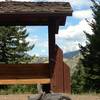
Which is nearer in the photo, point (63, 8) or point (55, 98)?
point (55, 98)

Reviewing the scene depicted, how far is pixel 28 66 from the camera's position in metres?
14.7

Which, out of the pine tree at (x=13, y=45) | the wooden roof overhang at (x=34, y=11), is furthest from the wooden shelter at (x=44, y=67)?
the pine tree at (x=13, y=45)

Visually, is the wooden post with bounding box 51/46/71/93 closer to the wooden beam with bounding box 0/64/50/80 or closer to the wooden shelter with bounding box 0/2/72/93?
the wooden shelter with bounding box 0/2/72/93

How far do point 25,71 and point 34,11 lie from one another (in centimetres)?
204

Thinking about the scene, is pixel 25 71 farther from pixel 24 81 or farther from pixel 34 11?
pixel 34 11

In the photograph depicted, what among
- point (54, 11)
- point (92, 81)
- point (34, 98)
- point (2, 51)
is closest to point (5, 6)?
point (54, 11)

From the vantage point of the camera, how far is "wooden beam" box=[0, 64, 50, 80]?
14.7m

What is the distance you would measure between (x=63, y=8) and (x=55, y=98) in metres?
5.60

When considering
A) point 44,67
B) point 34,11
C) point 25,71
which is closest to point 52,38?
point 44,67

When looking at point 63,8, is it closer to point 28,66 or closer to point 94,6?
point 28,66

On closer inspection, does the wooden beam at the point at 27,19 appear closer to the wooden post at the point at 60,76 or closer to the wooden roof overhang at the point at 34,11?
the wooden roof overhang at the point at 34,11

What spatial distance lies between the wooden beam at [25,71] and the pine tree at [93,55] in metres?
16.4

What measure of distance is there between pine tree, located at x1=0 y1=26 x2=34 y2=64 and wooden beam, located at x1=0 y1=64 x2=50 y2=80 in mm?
24146

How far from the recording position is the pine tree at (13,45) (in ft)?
135
